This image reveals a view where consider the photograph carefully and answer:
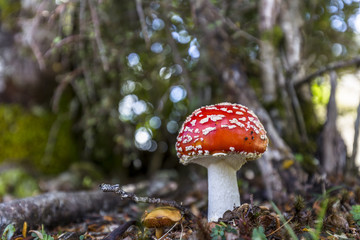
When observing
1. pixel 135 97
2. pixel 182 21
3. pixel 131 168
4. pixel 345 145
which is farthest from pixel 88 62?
pixel 345 145

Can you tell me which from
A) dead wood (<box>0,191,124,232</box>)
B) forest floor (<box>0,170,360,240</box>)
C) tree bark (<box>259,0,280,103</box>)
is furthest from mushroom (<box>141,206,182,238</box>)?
tree bark (<box>259,0,280,103</box>)

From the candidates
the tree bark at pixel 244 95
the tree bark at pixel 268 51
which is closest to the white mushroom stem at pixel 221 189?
the tree bark at pixel 244 95

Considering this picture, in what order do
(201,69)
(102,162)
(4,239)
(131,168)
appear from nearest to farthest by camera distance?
(4,239)
(201,69)
(102,162)
(131,168)

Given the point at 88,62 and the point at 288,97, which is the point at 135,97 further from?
the point at 288,97

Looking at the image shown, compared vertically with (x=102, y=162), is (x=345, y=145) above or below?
above

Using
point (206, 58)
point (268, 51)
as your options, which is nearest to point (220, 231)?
point (206, 58)

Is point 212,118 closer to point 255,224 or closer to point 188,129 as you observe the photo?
point 188,129

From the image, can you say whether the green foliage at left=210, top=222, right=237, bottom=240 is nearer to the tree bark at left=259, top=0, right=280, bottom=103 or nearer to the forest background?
the forest background
